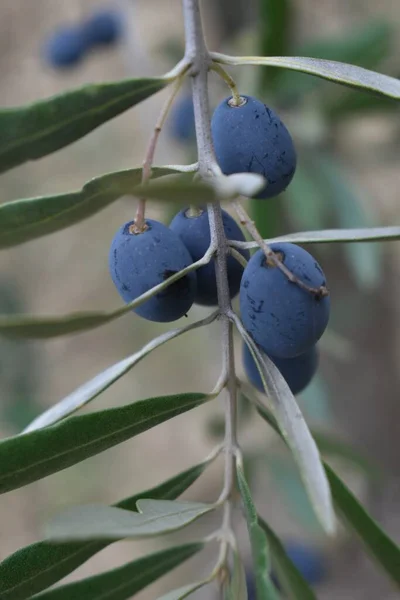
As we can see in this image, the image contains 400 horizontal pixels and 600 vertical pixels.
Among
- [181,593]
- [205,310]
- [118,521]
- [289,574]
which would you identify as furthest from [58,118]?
[205,310]

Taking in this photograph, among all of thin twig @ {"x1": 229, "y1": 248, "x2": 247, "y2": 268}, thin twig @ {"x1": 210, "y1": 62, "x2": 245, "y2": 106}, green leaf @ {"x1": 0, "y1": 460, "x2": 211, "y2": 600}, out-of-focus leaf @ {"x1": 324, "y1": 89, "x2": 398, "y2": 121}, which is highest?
out-of-focus leaf @ {"x1": 324, "y1": 89, "x2": 398, "y2": 121}

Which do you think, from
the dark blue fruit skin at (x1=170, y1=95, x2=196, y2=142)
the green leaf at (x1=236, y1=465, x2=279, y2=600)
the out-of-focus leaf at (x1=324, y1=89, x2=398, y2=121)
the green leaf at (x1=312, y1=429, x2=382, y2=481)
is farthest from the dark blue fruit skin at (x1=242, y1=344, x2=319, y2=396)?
the dark blue fruit skin at (x1=170, y1=95, x2=196, y2=142)

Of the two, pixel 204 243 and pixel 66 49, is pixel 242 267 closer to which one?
pixel 204 243

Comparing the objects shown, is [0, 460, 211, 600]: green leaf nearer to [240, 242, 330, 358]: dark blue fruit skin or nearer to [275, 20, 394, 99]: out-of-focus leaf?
[240, 242, 330, 358]: dark blue fruit skin

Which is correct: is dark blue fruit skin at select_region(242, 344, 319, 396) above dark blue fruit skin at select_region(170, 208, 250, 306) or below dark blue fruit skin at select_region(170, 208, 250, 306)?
below

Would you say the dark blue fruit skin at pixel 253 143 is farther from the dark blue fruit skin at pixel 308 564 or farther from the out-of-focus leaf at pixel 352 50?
the dark blue fruit skin at pixel 308 564

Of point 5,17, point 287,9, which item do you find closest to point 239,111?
point 287,9
